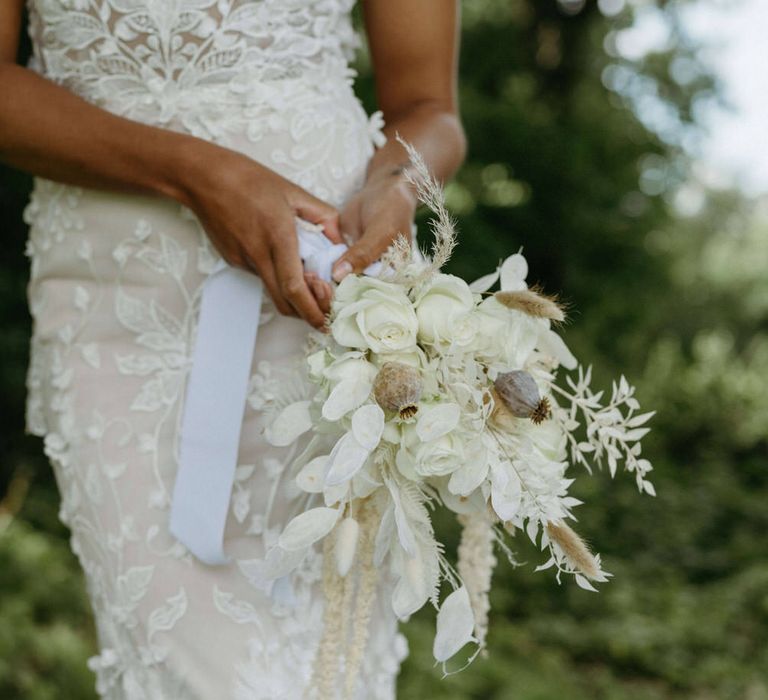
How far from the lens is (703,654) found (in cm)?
523

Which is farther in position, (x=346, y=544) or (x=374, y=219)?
(x=374, y=219)

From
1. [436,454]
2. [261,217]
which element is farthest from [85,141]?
[436,454]

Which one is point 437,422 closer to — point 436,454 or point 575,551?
point 436,454

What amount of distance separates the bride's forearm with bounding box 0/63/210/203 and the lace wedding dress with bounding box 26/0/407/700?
10 centimetres

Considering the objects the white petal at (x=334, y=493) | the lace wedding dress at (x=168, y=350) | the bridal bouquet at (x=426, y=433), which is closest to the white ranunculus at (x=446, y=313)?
Result: the bridal bouquet at (x=426, y=433)

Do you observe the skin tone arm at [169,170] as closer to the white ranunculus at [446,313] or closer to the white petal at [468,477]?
the white ranunculus at [446,313]

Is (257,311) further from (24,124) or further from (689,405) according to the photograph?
(689,405)

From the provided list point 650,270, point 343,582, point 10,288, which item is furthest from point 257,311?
point 650,270

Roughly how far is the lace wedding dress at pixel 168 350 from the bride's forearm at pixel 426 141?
0.09 metres

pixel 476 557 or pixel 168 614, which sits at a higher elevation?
pixel 476 557

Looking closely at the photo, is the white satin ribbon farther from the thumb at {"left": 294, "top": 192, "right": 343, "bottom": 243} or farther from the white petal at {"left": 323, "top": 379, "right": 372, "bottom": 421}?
the white petal at {"left": 323, "top": 379, "right": 372, "bottom": 421}

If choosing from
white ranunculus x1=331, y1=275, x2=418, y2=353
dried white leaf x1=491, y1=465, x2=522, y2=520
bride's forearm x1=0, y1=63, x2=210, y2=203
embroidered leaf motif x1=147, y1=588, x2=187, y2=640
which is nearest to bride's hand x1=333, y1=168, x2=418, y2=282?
white ranunculus x1=331, y1=275, x2=418, y2=353

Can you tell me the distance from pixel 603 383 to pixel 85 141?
762 centimetres

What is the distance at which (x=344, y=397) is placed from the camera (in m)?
1.13
